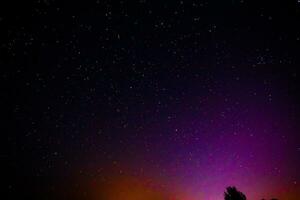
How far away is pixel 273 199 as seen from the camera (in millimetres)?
56781

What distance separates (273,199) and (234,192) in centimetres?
310

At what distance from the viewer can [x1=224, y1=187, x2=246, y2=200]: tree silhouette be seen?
191 feet

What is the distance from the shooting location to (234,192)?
5841cm

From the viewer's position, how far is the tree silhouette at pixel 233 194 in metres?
58.2

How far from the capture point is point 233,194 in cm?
5831
